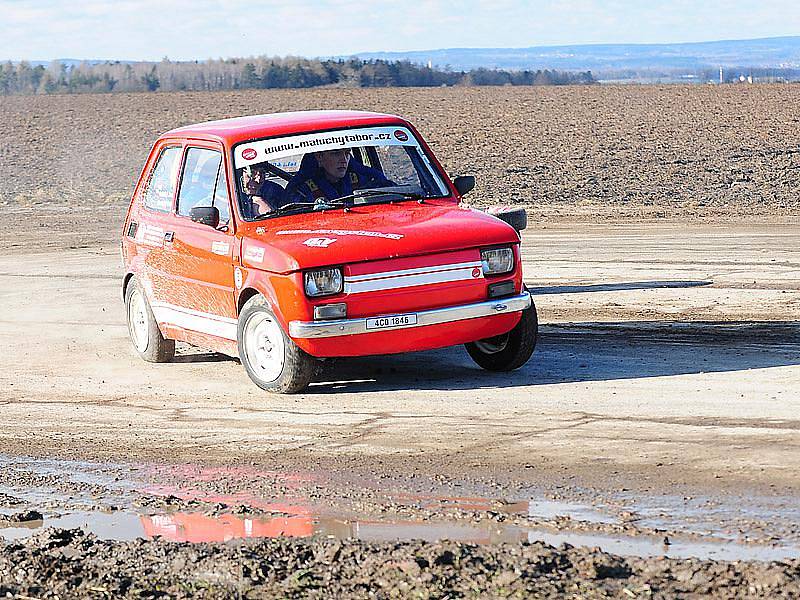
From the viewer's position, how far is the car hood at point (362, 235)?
28.4 feet

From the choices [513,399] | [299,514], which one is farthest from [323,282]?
[299,514]

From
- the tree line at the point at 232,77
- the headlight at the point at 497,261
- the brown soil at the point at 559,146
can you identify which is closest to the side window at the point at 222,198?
the headlight at the point at 497,261

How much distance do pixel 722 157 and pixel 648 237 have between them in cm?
1256

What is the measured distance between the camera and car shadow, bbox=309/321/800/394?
30.3 feet

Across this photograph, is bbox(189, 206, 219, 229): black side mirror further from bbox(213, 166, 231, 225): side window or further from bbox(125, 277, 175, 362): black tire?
bbox(125, 277, 175, 362): black tire

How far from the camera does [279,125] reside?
997 cm

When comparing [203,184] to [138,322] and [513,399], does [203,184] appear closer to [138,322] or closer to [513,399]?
[138,322]

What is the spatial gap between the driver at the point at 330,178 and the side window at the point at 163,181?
115cm

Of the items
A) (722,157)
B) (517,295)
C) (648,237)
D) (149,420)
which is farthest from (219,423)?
(722,157)

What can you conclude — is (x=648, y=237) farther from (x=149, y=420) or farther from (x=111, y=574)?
(x=111, y=574)

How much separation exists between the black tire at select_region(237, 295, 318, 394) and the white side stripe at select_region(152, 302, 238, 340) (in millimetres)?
239

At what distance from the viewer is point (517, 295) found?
9117mm

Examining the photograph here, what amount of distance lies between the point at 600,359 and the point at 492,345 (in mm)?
829

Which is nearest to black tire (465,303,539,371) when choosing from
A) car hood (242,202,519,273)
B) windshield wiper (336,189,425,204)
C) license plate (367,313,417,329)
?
car hood (242,202,519,273)
